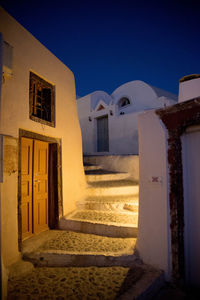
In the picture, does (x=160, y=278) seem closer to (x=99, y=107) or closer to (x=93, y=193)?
(x=93, y=193)

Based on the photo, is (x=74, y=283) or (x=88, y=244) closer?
(x=74, y=283)

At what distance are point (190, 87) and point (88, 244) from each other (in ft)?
14.5

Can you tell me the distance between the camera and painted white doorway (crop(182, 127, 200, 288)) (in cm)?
296

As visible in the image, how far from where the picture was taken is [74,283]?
9.34 feet

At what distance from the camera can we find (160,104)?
1051 cm

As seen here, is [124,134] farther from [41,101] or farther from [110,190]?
[41,101]

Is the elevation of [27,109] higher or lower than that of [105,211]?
higher

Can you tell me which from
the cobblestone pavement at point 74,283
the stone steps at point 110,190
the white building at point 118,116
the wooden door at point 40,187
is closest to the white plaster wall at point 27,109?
the stone steps at point 110,190

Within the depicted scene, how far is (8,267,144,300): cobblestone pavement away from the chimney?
4089 mm

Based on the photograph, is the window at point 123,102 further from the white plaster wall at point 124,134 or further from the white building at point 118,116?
the white plaster wall at point 124,134

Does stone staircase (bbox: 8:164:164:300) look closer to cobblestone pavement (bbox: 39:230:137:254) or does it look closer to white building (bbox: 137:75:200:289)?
cobblestone pavement (bbox: 39:230:137:254)

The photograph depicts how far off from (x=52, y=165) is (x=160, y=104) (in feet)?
25.1

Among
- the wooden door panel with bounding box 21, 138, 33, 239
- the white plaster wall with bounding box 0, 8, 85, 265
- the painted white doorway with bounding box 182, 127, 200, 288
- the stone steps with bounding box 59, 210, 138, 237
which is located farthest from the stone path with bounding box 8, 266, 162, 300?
the wooden door panel with bounding box 21, 138, 33, 239

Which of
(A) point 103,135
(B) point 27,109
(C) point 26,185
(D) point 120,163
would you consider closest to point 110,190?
(D) point 120,163
